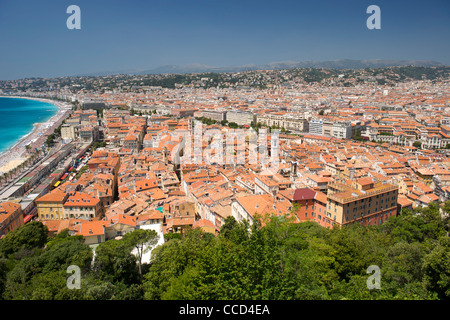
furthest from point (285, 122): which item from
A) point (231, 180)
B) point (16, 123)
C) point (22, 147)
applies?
Answer: point (16, 123)

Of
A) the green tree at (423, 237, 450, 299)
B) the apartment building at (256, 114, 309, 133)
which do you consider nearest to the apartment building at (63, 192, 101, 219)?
the green tree at (423, 237, 450, 299)

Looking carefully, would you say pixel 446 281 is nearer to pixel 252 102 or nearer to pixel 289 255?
pixel 289 255

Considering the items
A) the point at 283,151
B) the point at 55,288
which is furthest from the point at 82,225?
the point at 283,151

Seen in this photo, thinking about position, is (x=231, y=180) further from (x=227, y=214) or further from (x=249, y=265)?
(x=249, y=265)

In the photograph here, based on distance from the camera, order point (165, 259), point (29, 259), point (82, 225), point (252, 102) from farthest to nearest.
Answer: point (252, 102)
point (82, 225)
point (29, 259)
point (165, 259)

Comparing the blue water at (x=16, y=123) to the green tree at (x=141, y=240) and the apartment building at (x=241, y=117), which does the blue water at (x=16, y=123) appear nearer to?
the apartment building at (x=241, y=117)

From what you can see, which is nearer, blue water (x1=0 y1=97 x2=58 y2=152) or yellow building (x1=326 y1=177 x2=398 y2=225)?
yellow building (x1=326 y1=177 x2=398 y2=225)

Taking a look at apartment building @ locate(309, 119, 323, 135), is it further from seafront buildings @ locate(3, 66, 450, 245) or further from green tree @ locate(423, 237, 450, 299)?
green tree @ locate(423, 237, 450, 299)

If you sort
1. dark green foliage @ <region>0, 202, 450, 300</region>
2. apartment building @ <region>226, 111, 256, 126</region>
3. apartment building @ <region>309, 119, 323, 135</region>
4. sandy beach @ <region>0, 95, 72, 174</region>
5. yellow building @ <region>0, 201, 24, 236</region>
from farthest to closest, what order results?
apartment building @ <region>226, 111, 256, 126</region> → apartment building @ <region>309, 119, 323, 135</region> → sandy beach @ <region>0, 95, 72, 174</region> → yellow building @ <region>0, 201, 24, 236</region> → dark green foliage @ <region>0, 202, 450, 300</region>
